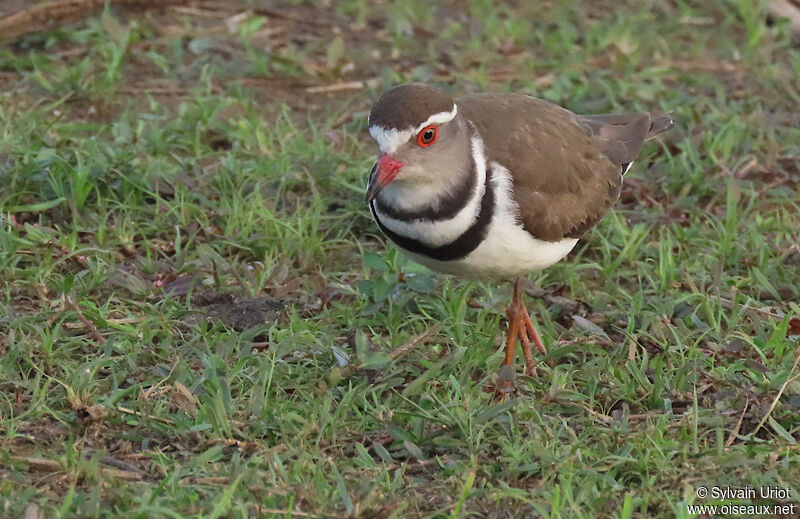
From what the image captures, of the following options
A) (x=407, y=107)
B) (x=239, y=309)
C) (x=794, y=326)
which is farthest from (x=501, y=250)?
(x=794, y=326)

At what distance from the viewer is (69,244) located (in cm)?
545

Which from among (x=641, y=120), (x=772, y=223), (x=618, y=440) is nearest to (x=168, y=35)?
(x=641, y=120)

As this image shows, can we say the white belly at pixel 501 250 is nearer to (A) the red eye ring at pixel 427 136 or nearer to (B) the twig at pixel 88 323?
(A) the red eye ring at pixel 427 136

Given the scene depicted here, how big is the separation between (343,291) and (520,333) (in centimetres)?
86

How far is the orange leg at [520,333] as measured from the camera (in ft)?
15.7

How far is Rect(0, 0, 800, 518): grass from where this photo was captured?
398 cm

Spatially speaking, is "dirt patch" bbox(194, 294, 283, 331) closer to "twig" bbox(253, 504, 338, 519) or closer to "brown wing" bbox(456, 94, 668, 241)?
"brown wing" bbox(456, 94, 668, 241)

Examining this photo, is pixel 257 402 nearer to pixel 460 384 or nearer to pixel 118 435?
pixel 118 435

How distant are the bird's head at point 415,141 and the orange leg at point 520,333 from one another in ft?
2.37

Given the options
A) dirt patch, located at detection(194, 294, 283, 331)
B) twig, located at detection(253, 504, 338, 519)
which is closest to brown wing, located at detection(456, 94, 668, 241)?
dirt patch, located at detection(194, 294, 283, 331)

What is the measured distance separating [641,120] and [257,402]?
2.45m

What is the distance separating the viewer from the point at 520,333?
4914mm

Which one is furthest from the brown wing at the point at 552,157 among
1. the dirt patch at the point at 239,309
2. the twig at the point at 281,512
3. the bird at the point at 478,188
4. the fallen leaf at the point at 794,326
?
the twig at the point at 281,512

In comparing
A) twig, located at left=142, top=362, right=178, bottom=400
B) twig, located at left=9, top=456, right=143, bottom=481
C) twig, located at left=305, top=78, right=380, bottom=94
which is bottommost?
twig, located at left=305, top=78, right=380, bottom=94
